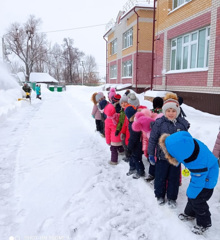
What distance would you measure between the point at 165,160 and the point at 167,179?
31 centimetres

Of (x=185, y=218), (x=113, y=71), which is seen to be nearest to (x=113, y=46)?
(x=113, y=71)

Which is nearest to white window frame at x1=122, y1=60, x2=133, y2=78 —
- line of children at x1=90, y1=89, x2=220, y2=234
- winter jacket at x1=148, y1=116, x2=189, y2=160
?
line of children at x1=90, y1=89, x2=220, y2=234

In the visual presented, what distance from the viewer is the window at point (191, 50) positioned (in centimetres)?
899

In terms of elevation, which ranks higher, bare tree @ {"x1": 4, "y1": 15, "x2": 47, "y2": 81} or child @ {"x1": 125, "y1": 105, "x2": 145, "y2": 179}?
bare tree @ {"x1": 4, "y1": 15, "x2": 47, "y2": 81}

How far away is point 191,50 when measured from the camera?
9.72 metres

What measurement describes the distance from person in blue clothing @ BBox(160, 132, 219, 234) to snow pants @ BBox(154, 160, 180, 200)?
1.51ft

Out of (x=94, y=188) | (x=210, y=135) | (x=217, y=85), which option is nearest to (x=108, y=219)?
(x=94, y=188)

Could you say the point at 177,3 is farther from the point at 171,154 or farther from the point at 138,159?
the point at 171,154

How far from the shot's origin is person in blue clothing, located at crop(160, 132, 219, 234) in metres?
2.09

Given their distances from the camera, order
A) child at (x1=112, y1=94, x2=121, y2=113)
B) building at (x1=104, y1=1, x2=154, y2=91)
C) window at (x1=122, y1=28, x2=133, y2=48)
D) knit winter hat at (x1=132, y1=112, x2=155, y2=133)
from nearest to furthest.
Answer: knit winter hat at (x1=132, y1=112, x2=155, y2=133)
child at (x1=112, y1=94, x2=121, y2=113)
building at (x1=104, y1=1, x2=154, y2=91)
window at (x1=122, y1=28, x2=133, y2=48)

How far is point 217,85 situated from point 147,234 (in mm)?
7178

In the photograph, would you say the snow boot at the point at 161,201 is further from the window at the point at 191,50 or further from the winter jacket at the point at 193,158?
the window at the point at 191,50

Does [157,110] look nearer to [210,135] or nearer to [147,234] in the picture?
[210,135]

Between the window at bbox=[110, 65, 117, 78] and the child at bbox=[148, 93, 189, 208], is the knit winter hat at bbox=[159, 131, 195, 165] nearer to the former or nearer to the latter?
the child at bbox=[148, 93, 189, 208]
